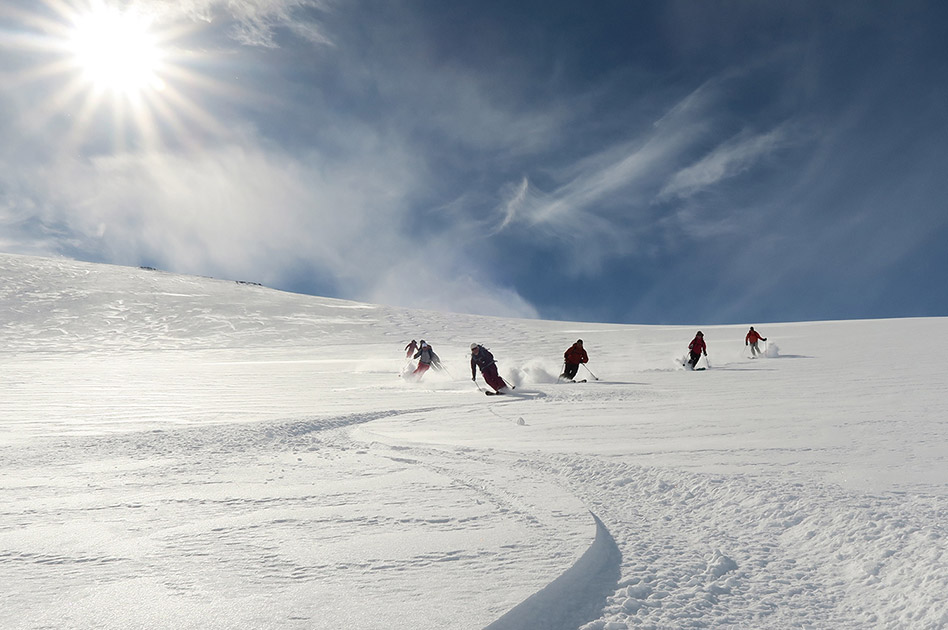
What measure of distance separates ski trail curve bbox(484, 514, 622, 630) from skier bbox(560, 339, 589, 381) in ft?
41.2

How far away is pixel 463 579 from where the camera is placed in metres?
2.82

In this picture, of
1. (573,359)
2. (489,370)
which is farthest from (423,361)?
(573,359)

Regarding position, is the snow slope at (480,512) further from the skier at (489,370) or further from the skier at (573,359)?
the skier at (573,359)

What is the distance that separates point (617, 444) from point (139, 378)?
14.9 meters

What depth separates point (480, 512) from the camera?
390cm

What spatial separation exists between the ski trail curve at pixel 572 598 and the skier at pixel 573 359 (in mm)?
12571

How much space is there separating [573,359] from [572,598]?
43.6ft

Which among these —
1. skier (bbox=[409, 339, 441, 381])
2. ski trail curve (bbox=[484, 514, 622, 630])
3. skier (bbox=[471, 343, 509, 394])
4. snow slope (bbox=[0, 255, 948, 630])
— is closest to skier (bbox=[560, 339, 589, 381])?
skier (bbox=[471, 343, 509, 394])

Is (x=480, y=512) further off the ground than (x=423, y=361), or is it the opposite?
(x=423, y=361)

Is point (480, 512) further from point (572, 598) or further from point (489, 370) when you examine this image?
point (489, 370)

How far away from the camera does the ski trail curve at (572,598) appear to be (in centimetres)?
254

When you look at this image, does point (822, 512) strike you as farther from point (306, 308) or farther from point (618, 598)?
point (306, 308)

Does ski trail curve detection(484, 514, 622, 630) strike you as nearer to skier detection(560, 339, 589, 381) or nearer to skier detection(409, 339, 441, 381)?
skier detection(560, 339, 589, 381)

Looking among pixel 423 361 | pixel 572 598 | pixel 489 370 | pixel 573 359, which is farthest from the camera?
pixel 423 361
